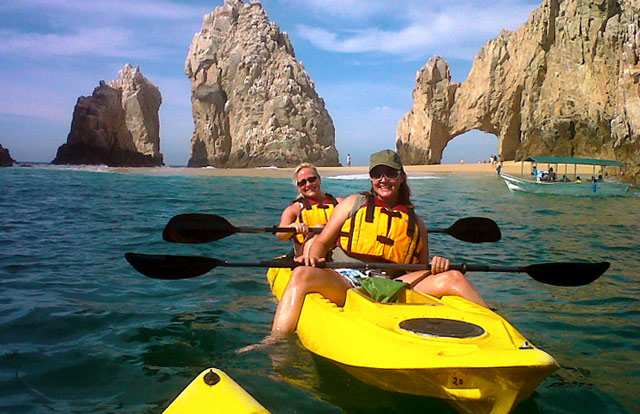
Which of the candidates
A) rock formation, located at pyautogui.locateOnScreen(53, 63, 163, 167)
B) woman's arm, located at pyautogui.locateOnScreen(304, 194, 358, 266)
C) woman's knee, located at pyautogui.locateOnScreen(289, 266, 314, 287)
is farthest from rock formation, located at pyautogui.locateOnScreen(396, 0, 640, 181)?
rock formation, located at pyautogui.locateOnScreen(53, 63, 163, 167)

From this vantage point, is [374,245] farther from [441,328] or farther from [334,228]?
[441,328]

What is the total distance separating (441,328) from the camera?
9.12 feet

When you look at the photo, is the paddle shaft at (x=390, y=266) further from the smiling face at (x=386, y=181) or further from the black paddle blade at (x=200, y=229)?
the black paddle blade at (x=200, y=229)

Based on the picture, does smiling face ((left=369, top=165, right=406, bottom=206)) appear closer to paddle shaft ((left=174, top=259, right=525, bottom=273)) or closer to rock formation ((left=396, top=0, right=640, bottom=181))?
paddle shaft ((left=174, top=259, right=525, bottom=273))

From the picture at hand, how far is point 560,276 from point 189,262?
101 inches

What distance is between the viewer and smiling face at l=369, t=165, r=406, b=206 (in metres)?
3.84

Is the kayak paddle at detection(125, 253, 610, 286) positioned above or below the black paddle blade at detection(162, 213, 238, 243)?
below

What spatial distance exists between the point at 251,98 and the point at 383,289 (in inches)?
2211

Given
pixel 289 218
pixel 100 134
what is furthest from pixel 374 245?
pixel 100 134

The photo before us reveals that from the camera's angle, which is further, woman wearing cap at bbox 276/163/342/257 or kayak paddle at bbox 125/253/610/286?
woman wearing cap at bbox 276/163/342/257

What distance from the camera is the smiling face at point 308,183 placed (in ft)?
17.6

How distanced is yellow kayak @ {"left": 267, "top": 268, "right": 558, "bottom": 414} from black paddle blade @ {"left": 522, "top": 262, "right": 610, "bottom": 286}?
674mm

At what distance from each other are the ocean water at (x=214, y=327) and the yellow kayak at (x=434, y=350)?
20cm

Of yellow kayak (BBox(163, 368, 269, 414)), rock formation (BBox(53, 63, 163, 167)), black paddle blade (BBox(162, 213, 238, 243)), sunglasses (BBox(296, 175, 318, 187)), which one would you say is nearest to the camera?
yellow kayak (BBox(163, 368, 269, 414))
